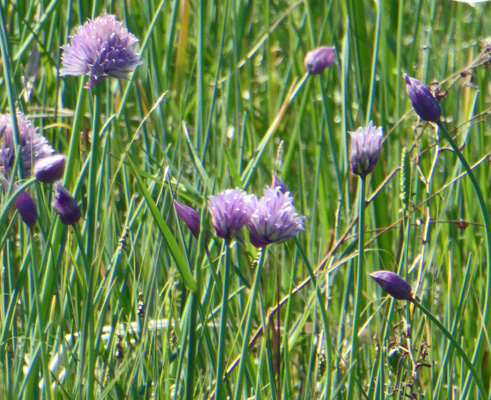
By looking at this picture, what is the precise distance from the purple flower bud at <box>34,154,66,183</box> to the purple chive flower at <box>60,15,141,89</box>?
0.08 m

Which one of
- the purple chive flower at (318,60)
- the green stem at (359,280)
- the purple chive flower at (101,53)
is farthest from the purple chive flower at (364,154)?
the purple chive flower at (318,60)

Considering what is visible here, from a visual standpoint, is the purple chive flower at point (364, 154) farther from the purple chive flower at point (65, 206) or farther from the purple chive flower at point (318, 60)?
the purple chive flower at point (318, 60)

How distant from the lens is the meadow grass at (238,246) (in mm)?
703

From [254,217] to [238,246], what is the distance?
1.30 ft

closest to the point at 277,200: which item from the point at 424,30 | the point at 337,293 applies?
the point at 337,293

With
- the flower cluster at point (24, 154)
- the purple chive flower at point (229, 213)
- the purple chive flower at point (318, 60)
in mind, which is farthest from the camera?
the purple chive flower at point (318, 60)

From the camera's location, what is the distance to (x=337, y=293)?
1.18m

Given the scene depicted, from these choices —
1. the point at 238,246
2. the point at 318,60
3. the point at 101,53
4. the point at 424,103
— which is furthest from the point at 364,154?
the point at 318,60

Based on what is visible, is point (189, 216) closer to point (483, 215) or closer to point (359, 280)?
point (359, 280)

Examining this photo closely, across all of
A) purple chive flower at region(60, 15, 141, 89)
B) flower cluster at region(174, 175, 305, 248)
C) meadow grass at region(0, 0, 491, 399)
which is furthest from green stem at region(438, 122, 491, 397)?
purple chive flower at region(60, 15, 141, 89)

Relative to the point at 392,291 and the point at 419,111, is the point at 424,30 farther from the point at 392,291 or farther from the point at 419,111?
the point at 392,291

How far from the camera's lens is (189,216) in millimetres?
694

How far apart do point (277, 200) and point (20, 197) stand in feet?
0.88

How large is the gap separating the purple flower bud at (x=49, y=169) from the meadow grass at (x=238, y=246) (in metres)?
0.04
